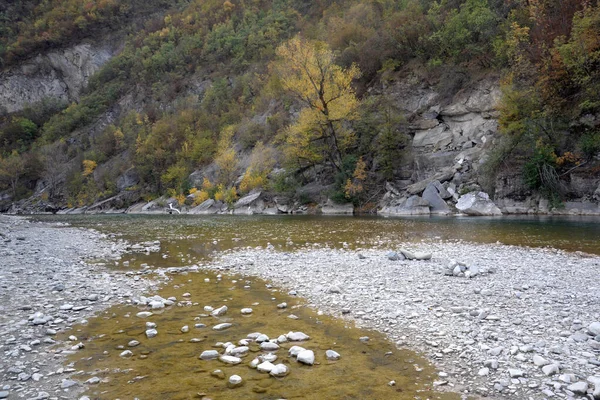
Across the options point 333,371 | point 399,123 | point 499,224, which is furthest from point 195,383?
point 399,123

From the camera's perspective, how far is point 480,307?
6754mm

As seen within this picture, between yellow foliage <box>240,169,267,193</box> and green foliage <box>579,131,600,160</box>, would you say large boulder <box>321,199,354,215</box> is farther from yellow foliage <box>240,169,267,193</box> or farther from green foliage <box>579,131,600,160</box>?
green foliage <box>579,131,600,160</box>

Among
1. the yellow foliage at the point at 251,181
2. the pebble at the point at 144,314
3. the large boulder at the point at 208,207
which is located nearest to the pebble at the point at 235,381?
the pebble at the point at 144,314

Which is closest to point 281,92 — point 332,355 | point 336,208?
point 336,208

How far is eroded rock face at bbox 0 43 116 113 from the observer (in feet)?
364

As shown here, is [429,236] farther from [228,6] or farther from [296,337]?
[228,6]

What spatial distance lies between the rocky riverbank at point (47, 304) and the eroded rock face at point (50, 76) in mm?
118982

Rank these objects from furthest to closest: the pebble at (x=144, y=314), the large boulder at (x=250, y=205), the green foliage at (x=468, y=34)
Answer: the large boulder at (x=250, y=205) → the green foliage at (x=468, y=34) → the pebble at (x=144, y=314)

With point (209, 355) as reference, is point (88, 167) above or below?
above

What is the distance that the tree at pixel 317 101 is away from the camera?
34438 millimetres

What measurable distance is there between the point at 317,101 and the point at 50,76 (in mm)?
113642

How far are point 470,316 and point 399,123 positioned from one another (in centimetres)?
3379

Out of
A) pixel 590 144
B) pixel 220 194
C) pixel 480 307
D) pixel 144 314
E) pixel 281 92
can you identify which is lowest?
pixel 144 314

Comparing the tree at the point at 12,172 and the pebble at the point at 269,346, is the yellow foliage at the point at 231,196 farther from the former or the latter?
the tree at the point at 12,172
